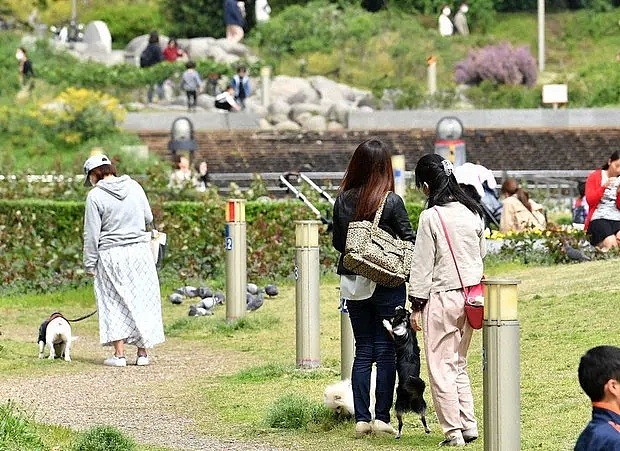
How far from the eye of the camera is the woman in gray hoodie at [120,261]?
12594mm

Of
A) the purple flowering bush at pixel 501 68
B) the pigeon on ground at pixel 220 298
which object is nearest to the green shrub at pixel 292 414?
the pigeon on ground at pixel 220 298

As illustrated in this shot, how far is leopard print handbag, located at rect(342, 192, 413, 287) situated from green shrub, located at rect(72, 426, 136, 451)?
5.07 ft

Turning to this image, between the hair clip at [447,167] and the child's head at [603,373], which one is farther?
the hair clip at [447,167]

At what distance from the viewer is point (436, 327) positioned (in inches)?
348

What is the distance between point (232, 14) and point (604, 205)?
3662 centimetres

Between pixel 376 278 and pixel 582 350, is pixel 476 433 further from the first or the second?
pixel 582 350

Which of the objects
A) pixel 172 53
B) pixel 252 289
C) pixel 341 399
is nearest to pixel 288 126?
pixel 172 53

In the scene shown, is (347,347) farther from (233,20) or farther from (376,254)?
(233,20)

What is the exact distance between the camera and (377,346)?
30.1ft

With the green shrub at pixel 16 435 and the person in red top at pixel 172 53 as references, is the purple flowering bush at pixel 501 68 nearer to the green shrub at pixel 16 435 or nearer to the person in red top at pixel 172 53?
the person in red top at pixel 172 53

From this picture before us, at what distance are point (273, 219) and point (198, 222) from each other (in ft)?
2.88

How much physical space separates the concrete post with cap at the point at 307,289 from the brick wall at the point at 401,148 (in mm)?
23189

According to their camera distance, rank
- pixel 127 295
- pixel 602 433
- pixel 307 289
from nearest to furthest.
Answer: pixel 602 433 → pixel 307 289 → pixel 127 295

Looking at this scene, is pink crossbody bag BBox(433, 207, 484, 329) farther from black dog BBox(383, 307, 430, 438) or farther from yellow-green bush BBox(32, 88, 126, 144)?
yellow-green bush BBox(32, 88, 126, 144)
